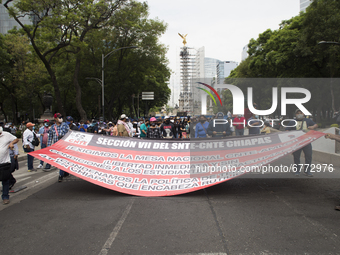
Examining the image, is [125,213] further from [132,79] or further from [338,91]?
[132,79]

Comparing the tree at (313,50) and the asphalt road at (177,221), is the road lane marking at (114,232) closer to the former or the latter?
the asphalt road at (177,221)

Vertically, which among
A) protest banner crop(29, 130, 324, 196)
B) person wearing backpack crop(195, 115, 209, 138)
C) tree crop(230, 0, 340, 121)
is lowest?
protest banner crop(29, 130, 324, 196)

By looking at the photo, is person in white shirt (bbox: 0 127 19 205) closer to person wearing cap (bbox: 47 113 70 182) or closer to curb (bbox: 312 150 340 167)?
person wearing cap (bbox: 47 113 70 182)

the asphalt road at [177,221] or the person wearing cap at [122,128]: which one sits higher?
the person wearing cap at [122,128]

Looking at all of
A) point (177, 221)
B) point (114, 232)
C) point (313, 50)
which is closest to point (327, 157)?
point (177, 221)

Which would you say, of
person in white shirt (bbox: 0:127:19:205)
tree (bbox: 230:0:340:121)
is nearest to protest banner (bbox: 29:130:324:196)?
person in white shirt (bbox: 0:127:19:205)

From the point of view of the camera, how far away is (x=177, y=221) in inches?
190

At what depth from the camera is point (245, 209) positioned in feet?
17.8

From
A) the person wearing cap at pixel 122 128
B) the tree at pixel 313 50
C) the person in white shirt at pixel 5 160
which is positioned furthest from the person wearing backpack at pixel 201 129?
the tree at pixel 313 50

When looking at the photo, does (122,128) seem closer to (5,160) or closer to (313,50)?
(5,160)

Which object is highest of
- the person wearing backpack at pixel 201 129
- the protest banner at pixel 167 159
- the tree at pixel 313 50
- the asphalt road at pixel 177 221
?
the tree at pixel 313 50

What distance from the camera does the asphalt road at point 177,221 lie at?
3902 millimetres

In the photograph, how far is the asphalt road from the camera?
3902mm

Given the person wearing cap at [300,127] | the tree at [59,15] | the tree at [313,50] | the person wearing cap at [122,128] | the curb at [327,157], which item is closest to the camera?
the person wearing cap at [300,127]
